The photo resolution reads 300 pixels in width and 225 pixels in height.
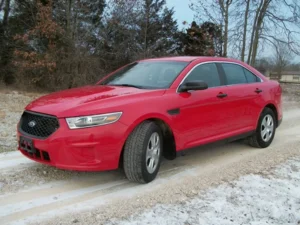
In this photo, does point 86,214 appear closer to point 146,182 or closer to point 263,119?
point 146,182

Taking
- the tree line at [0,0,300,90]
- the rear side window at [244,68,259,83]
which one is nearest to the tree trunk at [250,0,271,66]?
the tree line at [0,0,300,90]

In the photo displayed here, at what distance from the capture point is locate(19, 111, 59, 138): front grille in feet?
11.7

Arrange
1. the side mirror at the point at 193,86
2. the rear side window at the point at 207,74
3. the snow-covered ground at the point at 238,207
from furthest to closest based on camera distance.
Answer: the rear side window at the point at 207,74, the side mirror at the point at 193,86, the snow-covered ground at the point at 238,207

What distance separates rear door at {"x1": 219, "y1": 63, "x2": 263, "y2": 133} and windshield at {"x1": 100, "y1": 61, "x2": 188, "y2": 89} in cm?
93

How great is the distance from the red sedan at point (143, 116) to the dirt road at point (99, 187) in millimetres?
301

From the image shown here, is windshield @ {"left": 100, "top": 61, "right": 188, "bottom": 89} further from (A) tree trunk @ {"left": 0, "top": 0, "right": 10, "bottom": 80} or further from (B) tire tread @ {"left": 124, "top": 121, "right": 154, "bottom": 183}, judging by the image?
(A) tree trunk @ {"left": 0, "top": 0, "right": 10, "bottom": 80}

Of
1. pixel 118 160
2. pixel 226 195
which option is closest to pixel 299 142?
pixel 226 195

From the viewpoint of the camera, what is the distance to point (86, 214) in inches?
127

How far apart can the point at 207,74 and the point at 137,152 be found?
6.13 feet

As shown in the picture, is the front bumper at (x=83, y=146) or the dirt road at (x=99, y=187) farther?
the front bumper at (x=83, y=146)

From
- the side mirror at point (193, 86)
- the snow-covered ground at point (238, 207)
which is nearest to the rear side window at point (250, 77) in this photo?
the side mirror at point (193, 86)

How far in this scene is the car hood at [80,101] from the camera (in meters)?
3.53

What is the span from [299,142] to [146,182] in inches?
146

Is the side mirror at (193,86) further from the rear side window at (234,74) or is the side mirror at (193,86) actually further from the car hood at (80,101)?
the rear side window at (234,74)
